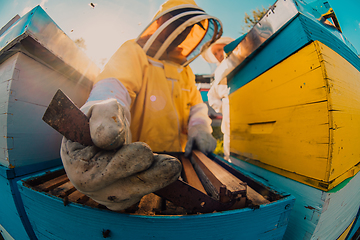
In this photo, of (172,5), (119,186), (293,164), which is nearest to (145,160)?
(119,186)

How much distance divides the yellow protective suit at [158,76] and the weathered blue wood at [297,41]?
3.25ft

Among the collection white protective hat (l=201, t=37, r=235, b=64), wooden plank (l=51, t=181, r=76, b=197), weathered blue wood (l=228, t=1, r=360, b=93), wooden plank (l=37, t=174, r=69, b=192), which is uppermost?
white protective hat (l=201, t=37, r=235, b=64)

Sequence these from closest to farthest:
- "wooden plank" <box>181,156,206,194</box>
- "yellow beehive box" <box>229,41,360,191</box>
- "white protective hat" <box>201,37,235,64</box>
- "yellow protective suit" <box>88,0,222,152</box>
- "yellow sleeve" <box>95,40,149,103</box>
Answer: "yellow beehive box" <box>229,41,360,191</box> < "wooden plank" <box>181,156,206,194</box> < "yellow sleeve" <box>95,40,149,103</box> < "yellow protective suit" <box>88,0,222,152</box> < "white protective hat" <box>201,37,235,64</box>

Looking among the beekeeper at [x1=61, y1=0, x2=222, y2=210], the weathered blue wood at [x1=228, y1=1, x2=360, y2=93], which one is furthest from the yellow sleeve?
the weathered blue wood at [x1=228, y1=1, x2=360, y2=93]

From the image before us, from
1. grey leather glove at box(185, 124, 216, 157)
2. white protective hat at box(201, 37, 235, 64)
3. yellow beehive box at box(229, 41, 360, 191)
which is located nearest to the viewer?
yellow beehive box at box(229, 41, 360, 191)

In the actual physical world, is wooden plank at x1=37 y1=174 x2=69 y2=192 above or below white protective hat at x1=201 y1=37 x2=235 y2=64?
below

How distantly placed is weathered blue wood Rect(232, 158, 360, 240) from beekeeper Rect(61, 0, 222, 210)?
0.70 meters

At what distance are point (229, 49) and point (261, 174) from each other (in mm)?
1366

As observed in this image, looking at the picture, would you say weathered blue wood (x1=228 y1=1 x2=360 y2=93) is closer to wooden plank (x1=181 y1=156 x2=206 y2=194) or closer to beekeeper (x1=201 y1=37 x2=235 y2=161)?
beekeeper (x1=201 y1=37 x2=235 y2=161)

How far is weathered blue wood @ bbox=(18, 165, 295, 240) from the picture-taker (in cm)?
47

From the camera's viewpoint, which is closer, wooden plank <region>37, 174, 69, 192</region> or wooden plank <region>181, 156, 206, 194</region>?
wooden plank <region>37, 174, 69, 192</region>

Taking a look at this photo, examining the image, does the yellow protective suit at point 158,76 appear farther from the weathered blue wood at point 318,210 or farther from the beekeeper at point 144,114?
the weathered blue wood at point 318,210

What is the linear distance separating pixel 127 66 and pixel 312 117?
1.45 m

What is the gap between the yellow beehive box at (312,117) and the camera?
594 mm
